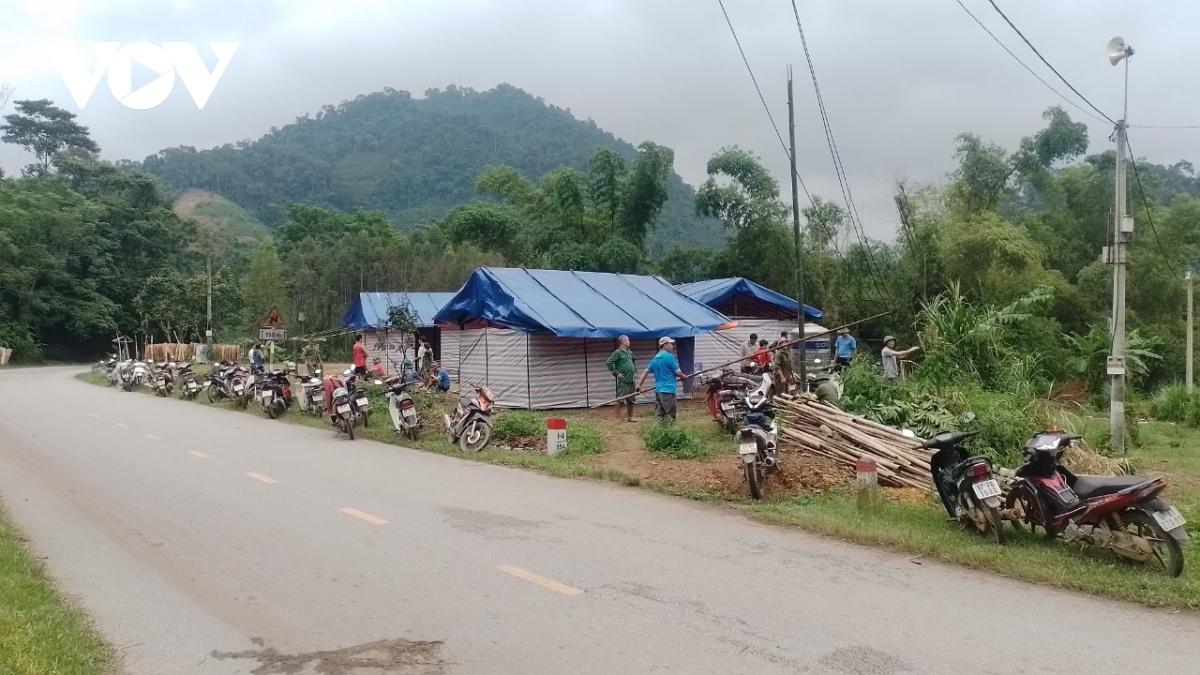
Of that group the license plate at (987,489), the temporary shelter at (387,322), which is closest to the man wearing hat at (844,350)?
the license plate at (987,489)

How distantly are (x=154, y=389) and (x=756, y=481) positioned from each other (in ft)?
79.7

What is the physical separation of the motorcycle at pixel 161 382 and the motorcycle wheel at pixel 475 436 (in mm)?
17553

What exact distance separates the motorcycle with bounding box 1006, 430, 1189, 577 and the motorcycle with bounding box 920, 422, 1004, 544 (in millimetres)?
211

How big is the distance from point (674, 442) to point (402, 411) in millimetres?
4921

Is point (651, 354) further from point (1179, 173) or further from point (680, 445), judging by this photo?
point (1179, 173)

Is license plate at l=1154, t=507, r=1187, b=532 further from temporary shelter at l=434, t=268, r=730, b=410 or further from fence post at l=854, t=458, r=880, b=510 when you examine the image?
temporary shelter at l=434, t=268, r=730, b=410

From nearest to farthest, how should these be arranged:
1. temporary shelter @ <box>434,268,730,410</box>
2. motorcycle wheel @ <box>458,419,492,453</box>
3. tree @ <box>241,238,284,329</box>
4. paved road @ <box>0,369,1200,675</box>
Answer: paved road @ <box>0,369,1200,675</box> < motorcycle wheel @ <box>458,419,492,453</box> < temporary shelter @ <box>434,268,730,410</box> < tree @ <box>241,238,284,329</box>

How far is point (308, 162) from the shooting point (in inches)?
3969

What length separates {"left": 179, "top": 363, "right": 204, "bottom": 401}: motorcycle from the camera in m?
24.6

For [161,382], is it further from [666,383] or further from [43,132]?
[43,132]

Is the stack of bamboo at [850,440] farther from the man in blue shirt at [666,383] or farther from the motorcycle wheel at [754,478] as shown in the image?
the man in blue shirt at [666,383]

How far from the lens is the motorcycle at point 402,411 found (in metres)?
14.2

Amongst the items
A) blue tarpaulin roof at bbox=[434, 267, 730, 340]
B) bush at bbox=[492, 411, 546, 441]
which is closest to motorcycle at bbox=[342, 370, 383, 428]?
bush at bbox=[492, 411, 546, 441]

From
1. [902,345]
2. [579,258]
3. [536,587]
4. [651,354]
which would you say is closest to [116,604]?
[536,587]
